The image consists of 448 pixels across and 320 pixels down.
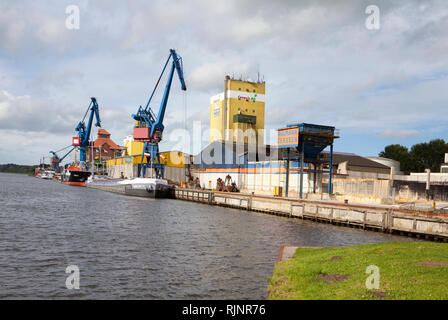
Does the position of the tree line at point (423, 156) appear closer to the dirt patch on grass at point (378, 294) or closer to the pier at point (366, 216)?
the pier at point (366, 216)

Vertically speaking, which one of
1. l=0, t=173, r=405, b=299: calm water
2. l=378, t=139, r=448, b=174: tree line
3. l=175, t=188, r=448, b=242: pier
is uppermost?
l=378, t=139, r=448, b=174: tree line

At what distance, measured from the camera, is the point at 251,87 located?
373 feet

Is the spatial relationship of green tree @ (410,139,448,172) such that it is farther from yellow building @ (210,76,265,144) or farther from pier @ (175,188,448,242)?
pier @ (175,188,448,242)

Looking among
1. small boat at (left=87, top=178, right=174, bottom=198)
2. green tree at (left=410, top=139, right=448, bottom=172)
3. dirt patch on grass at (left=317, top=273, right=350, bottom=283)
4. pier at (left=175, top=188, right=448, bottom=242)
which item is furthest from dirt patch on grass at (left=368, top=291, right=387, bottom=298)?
green tree at (left=410, top=139, right=448, bottom=172)

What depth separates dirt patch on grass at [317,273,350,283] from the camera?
39.2 ft

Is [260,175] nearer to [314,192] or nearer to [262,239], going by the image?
[314,192]

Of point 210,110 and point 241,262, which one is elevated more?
point 210,110

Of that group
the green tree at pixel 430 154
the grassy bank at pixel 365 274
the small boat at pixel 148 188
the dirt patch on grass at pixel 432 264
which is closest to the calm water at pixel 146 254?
the grassy bank at pixel 365 274

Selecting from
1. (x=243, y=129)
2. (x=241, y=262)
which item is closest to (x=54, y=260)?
(x=241, y=262)

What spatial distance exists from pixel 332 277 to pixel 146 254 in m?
11.0

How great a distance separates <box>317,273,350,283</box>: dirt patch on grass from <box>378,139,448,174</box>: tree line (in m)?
97.2

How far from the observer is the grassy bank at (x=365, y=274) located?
10.2 m

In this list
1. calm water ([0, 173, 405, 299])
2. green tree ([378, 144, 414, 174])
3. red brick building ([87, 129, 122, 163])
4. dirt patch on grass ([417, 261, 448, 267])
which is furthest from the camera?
red brick building ([87, 129, 122, 163])

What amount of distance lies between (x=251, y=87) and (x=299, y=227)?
85.3m
